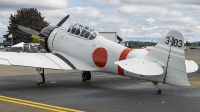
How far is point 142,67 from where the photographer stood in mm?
9148

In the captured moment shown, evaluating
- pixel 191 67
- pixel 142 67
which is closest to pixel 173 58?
pixel 142 67

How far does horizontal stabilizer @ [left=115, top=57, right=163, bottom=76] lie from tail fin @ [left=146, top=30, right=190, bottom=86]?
26 cm

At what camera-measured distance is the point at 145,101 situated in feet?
29.3

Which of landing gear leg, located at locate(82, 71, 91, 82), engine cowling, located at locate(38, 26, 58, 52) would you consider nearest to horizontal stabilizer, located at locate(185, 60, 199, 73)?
landing gear leg, located at locate(82, 71, 91, 82)

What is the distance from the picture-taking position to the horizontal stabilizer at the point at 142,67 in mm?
8938

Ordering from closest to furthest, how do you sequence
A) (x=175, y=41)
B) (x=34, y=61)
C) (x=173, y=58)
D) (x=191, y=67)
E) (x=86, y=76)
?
(x=175, y=41), (x=173, y=58), (x=191, y=67), (x=34, y=61), (x=86, y=76)

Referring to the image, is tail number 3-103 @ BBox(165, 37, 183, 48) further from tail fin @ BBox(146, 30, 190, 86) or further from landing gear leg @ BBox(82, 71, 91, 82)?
landing gear leg @ BBox(82, 71, 91, 82)

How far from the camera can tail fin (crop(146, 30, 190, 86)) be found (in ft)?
29.7

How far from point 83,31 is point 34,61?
254 centimetres

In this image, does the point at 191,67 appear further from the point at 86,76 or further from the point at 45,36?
the point at 45,36

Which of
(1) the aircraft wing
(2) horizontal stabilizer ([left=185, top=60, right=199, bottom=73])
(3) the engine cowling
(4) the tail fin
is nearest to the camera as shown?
(4) the tail fin

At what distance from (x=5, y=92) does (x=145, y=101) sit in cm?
513

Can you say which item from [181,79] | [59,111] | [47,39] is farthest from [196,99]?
[47,39]

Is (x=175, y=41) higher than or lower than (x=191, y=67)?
higher
